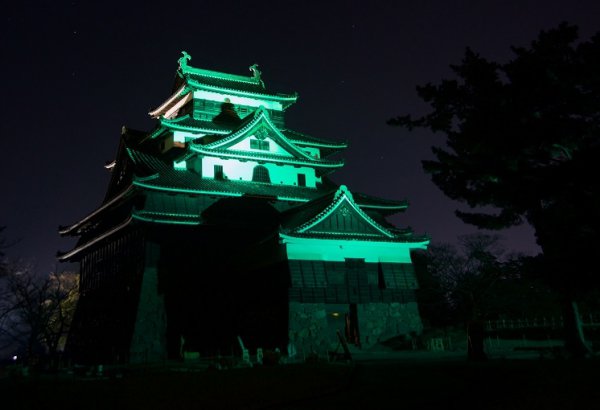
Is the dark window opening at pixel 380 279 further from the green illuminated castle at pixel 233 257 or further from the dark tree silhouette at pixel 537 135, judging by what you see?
the dark tree silhouette at pixel 537 135

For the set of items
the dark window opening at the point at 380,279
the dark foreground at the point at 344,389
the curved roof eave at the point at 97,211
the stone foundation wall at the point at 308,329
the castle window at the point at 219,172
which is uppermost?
the castle window at the point at 219,172

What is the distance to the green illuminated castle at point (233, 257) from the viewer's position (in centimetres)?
2739

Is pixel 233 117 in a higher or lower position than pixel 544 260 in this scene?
higher

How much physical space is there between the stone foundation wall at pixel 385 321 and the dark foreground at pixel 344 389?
453 inches

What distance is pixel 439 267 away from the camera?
4472 centimetres

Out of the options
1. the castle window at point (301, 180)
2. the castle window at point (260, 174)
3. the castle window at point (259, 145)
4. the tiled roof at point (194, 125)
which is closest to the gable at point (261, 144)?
the castle window at point (259, 145)

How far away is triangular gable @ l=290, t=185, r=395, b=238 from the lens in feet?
90.5

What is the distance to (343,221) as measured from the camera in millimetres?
28484

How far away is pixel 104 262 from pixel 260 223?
34.6 ft

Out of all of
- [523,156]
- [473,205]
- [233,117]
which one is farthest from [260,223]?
[523,156]

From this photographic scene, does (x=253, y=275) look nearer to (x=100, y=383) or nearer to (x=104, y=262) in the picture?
(x=104, y=262)

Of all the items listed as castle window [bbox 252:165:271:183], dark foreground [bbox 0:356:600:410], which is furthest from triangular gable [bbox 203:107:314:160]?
dark foreground [bbox 0:356:600:410]

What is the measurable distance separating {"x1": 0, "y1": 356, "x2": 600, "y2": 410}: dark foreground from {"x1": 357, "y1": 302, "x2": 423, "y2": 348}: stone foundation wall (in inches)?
453

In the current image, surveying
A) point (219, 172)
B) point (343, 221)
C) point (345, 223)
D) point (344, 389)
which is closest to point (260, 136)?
point (219, 172)
